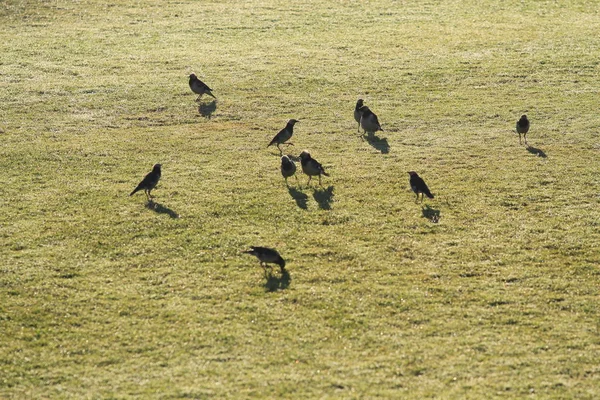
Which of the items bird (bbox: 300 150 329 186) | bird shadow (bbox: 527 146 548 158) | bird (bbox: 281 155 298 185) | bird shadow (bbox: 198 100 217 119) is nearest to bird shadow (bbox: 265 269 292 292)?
bird (bbox: 300 150 329 186)

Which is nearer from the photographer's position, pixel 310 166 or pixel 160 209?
pixel 160 209

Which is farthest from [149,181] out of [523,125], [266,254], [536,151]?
[536,151]

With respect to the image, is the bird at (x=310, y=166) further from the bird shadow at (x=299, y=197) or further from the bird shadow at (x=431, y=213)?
the bird shadow at (x=431, y=213)

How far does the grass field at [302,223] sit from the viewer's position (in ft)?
43.2

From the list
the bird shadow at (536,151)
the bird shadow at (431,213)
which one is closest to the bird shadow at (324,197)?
the bird shadow at (431,213)

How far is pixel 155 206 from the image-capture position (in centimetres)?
1911

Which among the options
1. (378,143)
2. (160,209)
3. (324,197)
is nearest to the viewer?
(160,209)

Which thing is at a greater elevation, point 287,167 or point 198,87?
point 198,87

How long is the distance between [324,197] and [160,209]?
4021 mm

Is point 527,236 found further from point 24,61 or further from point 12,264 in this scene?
point 24,61

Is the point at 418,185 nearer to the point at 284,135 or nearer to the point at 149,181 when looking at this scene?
the point at 284,135

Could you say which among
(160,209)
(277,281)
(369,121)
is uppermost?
(369,121)

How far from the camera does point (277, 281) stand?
15.7 metres

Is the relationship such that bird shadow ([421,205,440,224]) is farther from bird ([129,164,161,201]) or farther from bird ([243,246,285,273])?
bird ([129,164,161,201])
